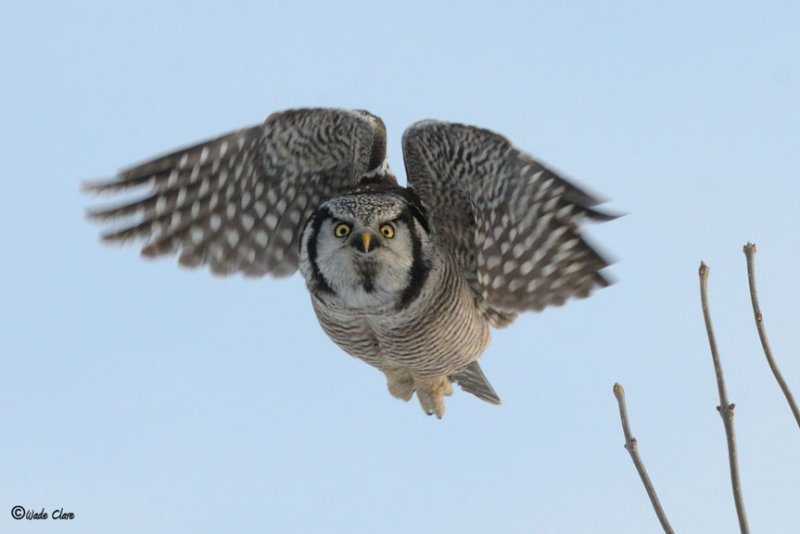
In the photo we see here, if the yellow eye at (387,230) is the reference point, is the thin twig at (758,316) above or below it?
below

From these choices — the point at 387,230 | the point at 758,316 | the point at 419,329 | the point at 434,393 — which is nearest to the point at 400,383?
the point at 434,393

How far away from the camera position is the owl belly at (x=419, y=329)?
7871 mm

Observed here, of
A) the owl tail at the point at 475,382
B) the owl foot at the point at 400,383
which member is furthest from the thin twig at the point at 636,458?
the owl tail at the point at 475,382

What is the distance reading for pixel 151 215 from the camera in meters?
8.29

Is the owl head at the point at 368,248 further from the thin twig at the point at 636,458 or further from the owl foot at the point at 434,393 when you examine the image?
the thin twig at the point at 636,458

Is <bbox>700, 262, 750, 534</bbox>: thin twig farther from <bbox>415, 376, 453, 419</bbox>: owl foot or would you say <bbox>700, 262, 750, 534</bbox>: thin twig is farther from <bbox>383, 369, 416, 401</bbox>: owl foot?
<bbox>415, 376, 453, 419</bbox>: owl foot

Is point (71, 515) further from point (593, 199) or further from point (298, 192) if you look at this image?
point (593, 199)

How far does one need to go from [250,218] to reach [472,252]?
5.45ft

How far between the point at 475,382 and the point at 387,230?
2.86m

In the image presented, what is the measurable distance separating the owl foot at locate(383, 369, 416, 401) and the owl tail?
0.59m

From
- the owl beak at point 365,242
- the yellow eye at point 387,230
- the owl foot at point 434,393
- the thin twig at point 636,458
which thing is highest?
the yellow eye at point 387,230

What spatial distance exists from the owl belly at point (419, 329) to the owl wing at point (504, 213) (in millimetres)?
273

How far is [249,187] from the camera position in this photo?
27.0 ft

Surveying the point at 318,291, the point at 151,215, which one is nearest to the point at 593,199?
the point at 318,291
